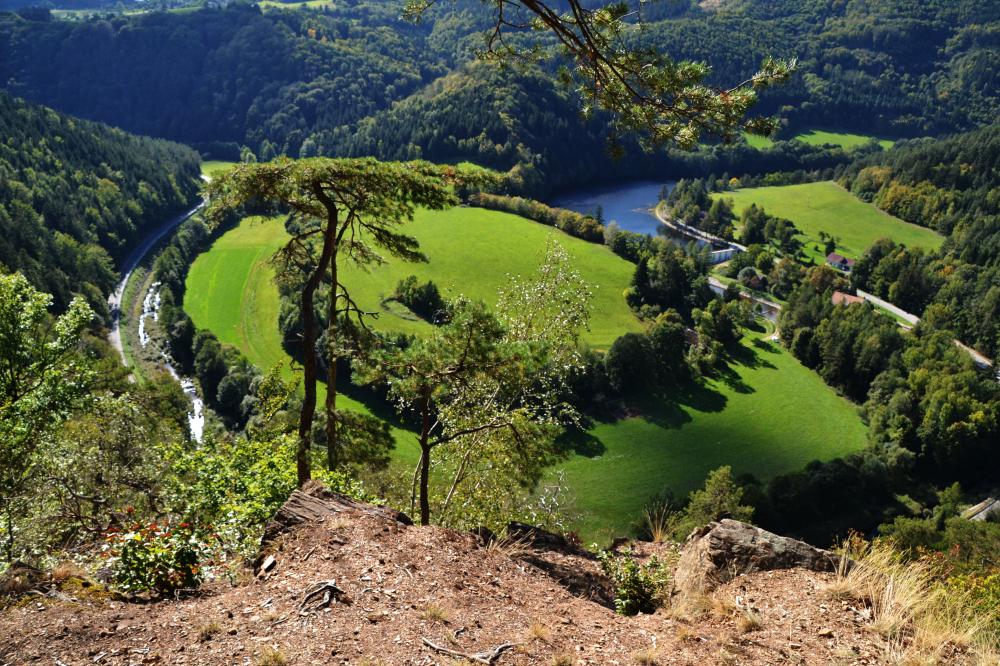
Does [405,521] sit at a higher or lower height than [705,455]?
higher

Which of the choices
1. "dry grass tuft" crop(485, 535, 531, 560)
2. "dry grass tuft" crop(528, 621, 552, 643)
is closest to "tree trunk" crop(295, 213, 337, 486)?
"dry grass tuft" crop(485, 535, 531, 560)

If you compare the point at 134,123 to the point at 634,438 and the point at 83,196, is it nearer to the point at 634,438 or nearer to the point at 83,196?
the point at 83,196

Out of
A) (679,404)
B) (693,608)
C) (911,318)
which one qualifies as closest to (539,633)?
(693,608)

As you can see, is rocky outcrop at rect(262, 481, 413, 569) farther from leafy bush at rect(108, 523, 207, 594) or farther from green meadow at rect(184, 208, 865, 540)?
green meadow at rect(184, 208, 865, 540)

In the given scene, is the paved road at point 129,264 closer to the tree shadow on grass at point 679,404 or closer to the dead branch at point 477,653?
the tree shadow on grass at point 679,404

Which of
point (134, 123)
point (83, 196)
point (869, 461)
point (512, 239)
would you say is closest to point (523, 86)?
point (512, 239)

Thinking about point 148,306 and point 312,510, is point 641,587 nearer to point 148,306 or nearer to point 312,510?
point 312,510
